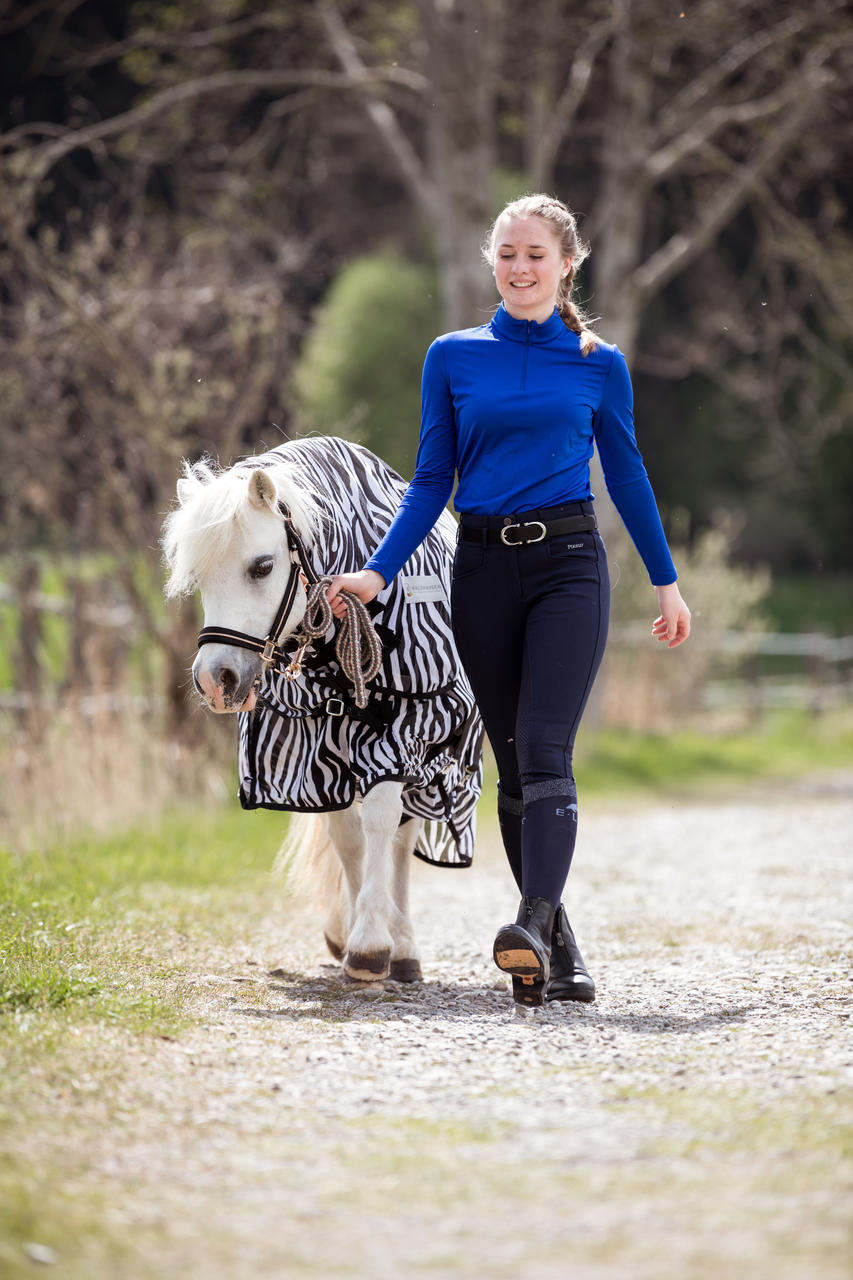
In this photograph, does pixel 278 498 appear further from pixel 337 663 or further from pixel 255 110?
pixel 255 110

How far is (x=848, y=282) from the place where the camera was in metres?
14.7

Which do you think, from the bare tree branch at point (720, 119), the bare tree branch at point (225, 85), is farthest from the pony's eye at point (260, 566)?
the bare tree branch at point (720, 119)

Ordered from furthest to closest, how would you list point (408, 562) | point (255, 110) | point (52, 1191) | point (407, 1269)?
1. point (255, 110)
2. point (408, 562)
3. point (52, 1191)
4. point (407, 1269)

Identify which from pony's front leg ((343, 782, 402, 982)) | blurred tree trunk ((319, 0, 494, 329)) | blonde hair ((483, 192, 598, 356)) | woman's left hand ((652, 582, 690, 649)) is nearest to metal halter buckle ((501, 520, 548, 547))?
woman's left hand ((652, 582, 690, 649))

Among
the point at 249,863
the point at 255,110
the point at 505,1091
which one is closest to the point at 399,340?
the point at 255,110

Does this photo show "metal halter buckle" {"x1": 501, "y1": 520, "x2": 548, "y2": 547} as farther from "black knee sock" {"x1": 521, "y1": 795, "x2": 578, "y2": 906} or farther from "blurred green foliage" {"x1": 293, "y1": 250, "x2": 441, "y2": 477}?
"blurred green foliage" {"x1": 293, "y1": 250, "x2": 441, "y2": 477}

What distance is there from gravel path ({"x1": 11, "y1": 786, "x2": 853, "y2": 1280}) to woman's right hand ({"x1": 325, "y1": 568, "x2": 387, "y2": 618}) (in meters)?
1.04

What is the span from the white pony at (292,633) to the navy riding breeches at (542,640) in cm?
41

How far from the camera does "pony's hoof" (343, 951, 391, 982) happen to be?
4.28 meters

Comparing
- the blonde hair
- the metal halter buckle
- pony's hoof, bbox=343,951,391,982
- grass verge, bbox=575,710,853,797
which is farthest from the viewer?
grass verge, bbox=575,710,853,797

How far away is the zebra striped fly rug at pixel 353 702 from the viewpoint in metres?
4.39

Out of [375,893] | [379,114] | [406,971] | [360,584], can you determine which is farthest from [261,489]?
[379,114]

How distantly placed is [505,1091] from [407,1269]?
0.94 metres

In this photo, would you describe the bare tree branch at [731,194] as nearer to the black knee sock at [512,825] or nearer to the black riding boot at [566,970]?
the black knee sock at [512,825]
